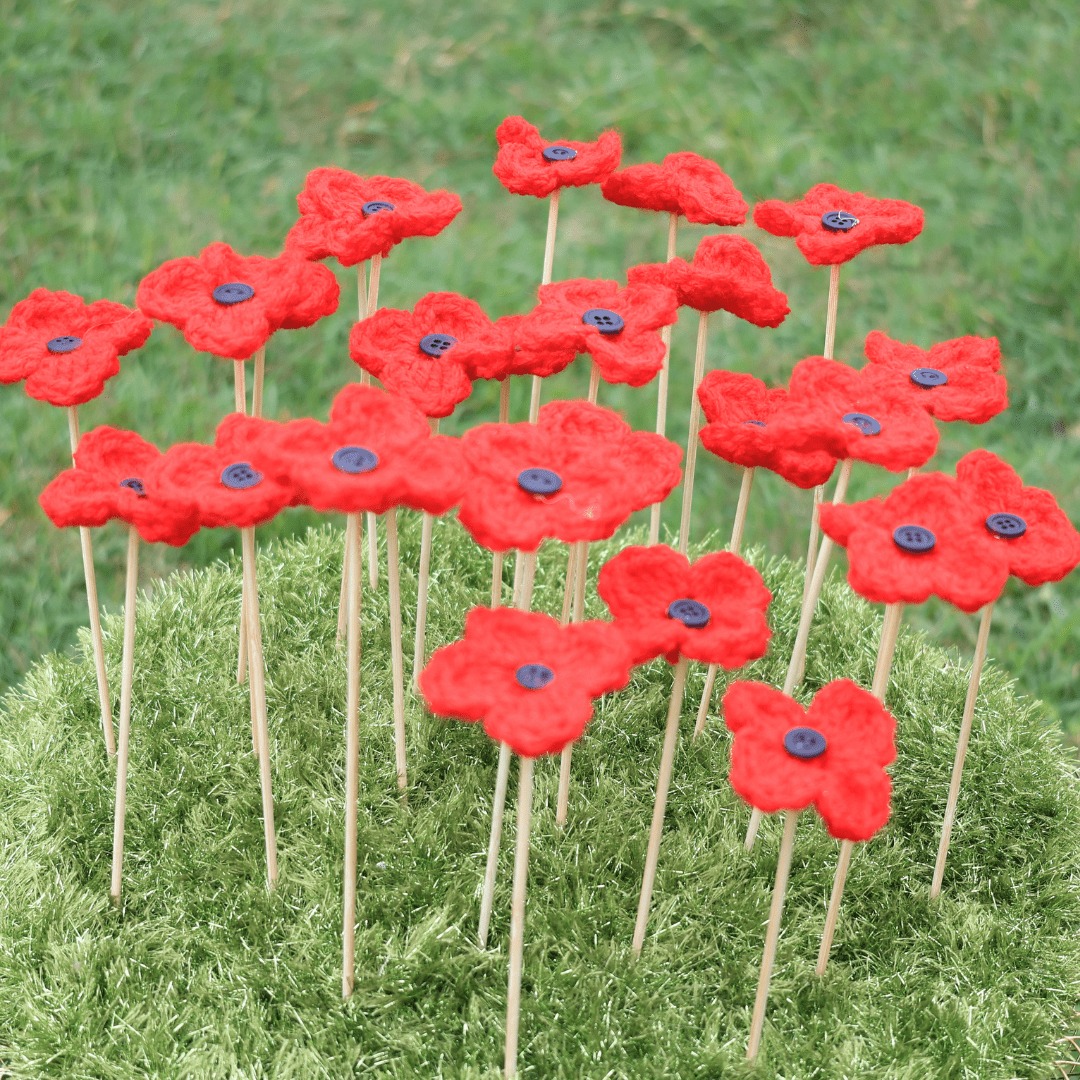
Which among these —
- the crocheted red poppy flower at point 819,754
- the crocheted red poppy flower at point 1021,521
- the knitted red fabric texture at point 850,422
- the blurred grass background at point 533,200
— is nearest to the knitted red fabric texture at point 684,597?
the crocheted red poppy flower at point 819,754

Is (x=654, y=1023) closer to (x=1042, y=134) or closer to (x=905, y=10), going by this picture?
(x=1042, y=134)

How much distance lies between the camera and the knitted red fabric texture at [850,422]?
55.3 inches

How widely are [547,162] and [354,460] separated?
669mm

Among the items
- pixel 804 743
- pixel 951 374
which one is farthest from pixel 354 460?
pixel 951 374

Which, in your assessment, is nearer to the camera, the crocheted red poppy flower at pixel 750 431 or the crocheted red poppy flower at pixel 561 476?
the crocheted red poppy flower at pixel 561 476

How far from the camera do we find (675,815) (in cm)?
183

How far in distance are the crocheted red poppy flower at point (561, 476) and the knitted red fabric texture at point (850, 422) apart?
0.53ft

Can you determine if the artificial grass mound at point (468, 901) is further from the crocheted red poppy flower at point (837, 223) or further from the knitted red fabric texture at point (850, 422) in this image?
the crocheted red poppy flower at point (837, 223)

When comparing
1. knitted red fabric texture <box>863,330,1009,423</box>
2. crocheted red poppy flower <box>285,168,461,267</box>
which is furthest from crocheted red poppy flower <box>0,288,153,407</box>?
knitted red fabric texture <box>863,330,1009,423</box>

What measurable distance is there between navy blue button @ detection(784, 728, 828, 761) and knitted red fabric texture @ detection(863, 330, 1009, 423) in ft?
1.37

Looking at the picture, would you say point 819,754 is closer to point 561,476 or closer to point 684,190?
point 561,476

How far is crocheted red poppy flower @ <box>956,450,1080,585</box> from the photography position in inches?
56.4

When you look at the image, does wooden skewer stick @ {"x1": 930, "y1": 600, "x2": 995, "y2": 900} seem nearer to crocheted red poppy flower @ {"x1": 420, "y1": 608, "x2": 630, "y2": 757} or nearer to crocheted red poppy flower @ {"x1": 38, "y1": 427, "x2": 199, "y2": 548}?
crocheted red poppy flower @ {"x1": 420, "y1": 608, "x2": 630, "y2": 757}

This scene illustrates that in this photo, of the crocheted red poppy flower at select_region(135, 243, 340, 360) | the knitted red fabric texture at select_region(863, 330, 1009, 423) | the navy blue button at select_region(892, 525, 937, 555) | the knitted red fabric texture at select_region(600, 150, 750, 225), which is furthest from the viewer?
the knitted red fabric texture at select_region(600, 150, 750, 225)
